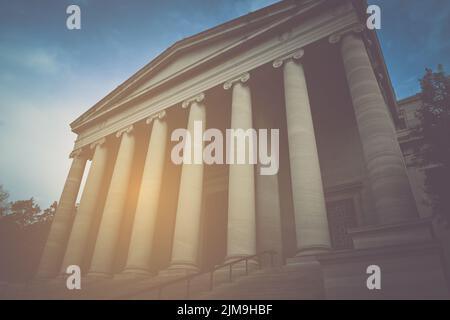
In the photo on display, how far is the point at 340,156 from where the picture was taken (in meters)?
26.2

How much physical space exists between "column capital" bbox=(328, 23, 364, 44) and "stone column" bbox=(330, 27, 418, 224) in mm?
60

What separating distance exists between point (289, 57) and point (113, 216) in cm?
1782

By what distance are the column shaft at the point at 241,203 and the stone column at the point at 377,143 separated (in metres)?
6.78

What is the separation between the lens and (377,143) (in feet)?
49.5

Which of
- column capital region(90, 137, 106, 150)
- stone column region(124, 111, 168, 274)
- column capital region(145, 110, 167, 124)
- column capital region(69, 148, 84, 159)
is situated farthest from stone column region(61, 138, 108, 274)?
column capital region(145, 110, 167, 124)

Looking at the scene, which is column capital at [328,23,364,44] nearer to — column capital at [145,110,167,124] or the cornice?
the cornice

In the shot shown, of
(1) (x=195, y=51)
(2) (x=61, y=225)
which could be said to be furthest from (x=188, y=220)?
(1) (x=195, y=51)

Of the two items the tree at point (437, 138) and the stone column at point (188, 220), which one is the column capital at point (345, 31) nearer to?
the tree at point (437, 138)

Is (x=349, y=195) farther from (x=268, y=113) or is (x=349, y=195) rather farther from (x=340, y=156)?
(x=268, y=113)

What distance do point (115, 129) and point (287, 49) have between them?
18.3m

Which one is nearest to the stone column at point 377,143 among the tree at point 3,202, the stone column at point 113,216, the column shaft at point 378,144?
the column shaft at point 378,144

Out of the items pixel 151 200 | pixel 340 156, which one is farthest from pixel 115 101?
pixel 340 156
